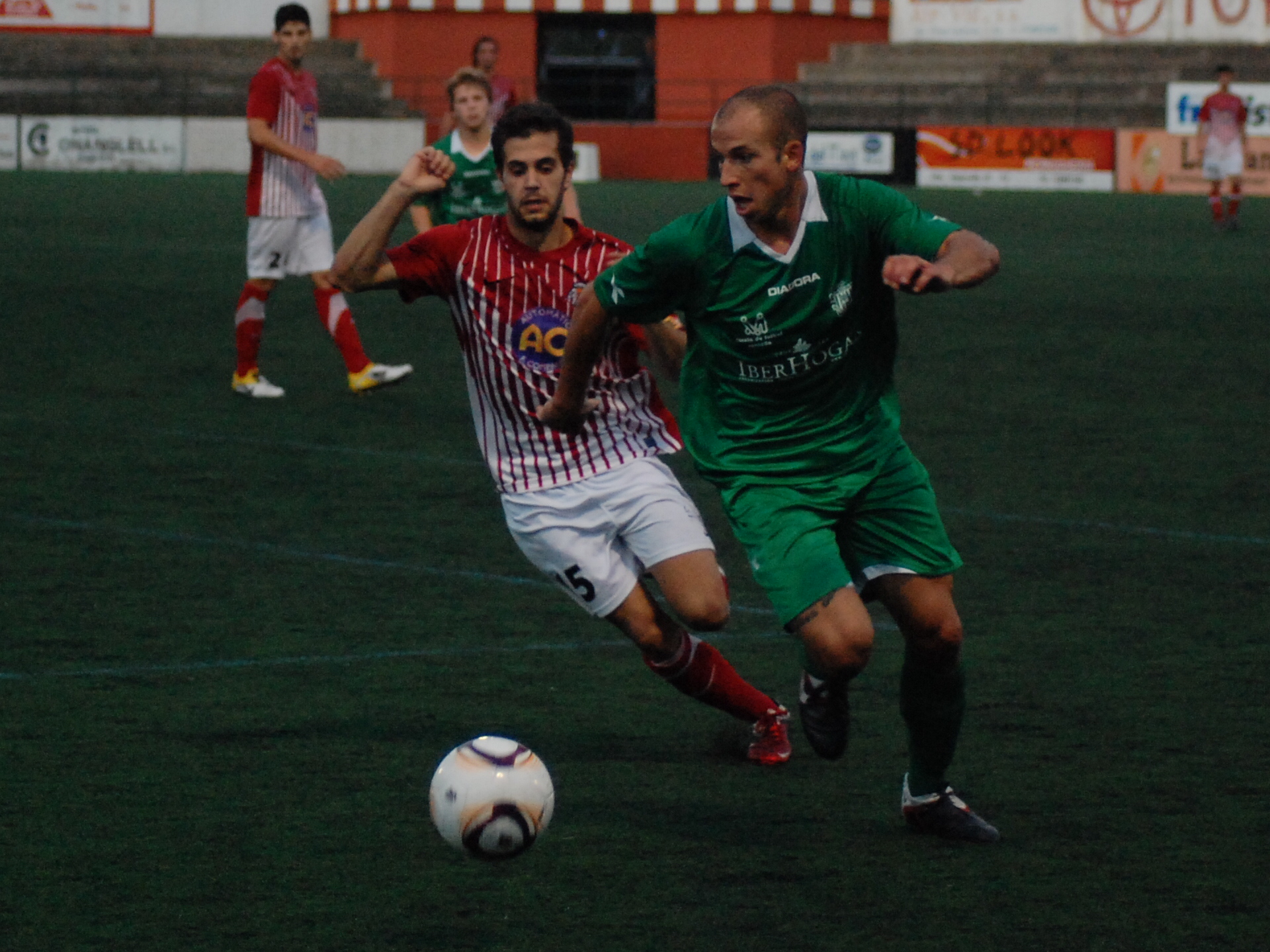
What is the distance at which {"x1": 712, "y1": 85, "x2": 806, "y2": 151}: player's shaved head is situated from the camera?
14.2 ft

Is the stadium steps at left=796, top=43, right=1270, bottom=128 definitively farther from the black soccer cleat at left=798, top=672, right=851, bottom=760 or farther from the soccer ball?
the soccer ball

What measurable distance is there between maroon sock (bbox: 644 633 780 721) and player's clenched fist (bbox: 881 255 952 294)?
1.39 metres

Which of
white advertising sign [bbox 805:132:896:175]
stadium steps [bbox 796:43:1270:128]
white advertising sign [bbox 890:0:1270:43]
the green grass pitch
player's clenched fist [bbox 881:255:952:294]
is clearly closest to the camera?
player's clenched fist [bbox 881:255:952:294]

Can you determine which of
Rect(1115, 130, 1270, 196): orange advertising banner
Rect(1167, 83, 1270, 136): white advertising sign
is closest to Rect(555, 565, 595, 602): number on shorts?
Rect(1115, 130, 1270, 196): orange advertising banner

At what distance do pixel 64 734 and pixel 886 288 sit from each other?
230 centimetres

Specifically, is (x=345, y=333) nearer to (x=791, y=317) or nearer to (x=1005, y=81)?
(x=791, y=317)

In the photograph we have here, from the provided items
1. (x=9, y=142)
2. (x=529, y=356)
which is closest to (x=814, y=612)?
(x=529, y=356)

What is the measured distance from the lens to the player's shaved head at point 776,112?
4.32 metres

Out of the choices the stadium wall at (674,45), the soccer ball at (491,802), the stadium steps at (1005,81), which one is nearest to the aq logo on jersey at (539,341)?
the soccer ball at (491,802)

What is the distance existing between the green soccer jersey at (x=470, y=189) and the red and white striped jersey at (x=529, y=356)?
498 centimetres

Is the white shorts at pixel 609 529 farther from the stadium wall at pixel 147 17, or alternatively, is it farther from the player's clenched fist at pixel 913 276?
the stadium wall at pixel 147 17

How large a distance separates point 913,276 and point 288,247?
7789 mm

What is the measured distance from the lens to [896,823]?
4609 mm

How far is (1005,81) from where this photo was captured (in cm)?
3838
